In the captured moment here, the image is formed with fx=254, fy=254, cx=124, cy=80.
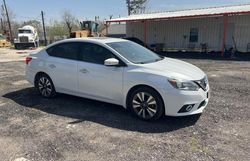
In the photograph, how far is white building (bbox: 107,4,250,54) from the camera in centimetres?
1967

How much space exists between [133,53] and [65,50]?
5.76 feet

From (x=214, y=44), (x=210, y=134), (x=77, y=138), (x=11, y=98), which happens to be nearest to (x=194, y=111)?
(x=210, y=134)

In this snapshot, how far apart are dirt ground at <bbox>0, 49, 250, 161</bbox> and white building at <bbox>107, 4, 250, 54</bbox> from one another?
14.4m

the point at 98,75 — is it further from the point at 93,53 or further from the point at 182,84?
the point at 182,84

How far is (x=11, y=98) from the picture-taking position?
6875 mm

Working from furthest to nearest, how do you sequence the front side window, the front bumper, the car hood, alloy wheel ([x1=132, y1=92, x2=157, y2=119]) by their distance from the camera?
the front side window
alloy wheel ([x1=132, y1=92, x2=157, y2=119])
the car hood
the front bumper

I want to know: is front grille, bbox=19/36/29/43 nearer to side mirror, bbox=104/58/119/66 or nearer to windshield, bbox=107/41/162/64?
windshield, bbox=107/41/162/64

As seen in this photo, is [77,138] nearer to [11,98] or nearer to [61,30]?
[11,98]

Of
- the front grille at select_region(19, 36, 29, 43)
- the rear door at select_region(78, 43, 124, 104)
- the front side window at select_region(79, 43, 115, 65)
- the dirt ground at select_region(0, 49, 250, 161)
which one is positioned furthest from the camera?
the front grille at select_region(19, 36, 29, 43)

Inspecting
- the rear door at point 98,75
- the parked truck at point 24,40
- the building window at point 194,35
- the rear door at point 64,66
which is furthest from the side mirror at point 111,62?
the parked truck at point 24,40

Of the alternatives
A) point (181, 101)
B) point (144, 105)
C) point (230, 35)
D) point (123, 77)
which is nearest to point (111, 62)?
point (123, 77)

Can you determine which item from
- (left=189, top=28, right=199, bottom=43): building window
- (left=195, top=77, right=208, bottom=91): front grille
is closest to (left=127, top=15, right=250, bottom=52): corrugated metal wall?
(left=189, top=28, right=199, bottom=43): building window

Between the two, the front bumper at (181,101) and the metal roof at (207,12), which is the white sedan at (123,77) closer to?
the front bumper at (181,101)

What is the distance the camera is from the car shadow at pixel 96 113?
4.80 m
